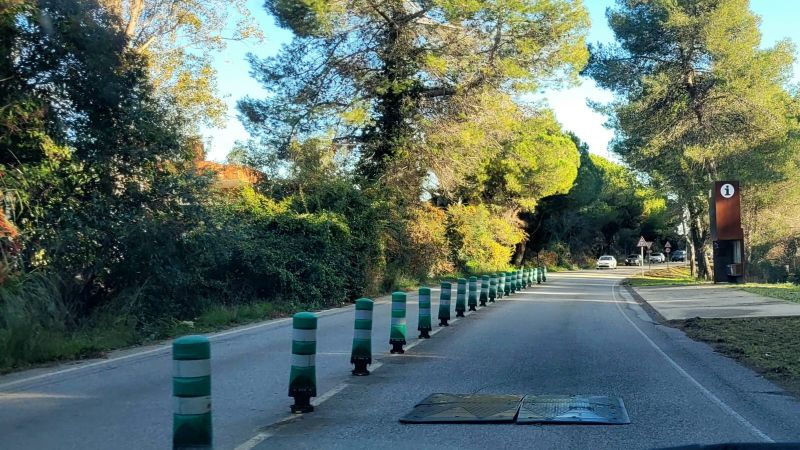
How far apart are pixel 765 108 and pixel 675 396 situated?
30842mm

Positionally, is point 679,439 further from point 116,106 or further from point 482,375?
point 116,106

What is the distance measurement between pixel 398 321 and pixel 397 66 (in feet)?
64.1

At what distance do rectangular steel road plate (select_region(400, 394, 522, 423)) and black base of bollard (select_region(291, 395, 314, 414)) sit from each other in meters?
1.04

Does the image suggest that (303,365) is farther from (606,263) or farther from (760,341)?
(606,263)

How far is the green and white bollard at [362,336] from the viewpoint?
9445 millimetres

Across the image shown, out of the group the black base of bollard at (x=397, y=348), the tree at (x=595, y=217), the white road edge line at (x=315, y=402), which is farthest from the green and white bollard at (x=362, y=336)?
the tree at (x=595, y=217)

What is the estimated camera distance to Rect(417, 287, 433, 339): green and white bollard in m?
12.8

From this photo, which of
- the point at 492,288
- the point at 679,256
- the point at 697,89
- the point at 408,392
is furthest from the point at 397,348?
the point at 679,256

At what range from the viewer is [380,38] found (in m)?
29.3

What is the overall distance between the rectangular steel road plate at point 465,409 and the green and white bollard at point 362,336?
1570 mm

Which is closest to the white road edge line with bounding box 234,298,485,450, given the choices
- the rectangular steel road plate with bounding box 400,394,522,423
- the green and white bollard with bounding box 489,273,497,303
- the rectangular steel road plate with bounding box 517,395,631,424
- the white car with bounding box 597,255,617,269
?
the rectangular steel road plate with bounding box 400,394,522,423

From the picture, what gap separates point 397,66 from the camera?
96.1 ft

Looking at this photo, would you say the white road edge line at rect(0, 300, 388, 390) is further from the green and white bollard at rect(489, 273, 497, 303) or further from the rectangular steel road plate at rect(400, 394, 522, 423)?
the green and white bollard at rect(489, 273, 497, 303)

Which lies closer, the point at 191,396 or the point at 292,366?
the point at 191,396
